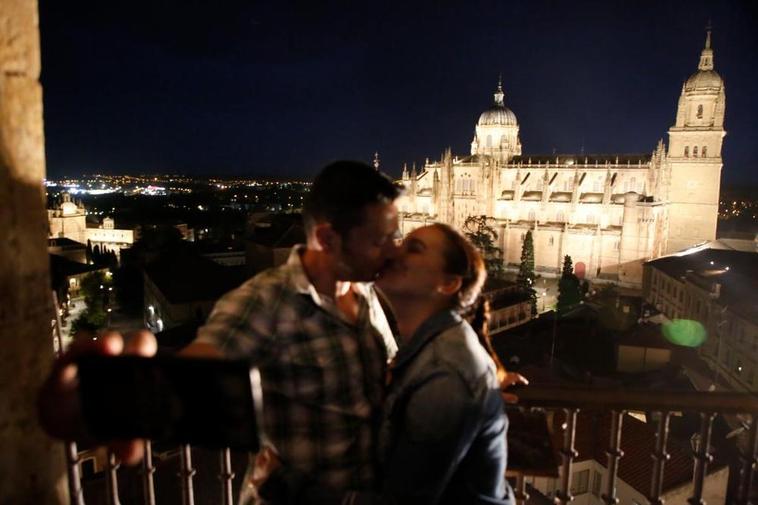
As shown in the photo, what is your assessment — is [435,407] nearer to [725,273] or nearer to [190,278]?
[190,278]

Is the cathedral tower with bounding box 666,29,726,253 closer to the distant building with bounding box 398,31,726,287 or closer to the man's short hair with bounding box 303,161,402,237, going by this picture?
the distant building with bounding box 398,31,726,287

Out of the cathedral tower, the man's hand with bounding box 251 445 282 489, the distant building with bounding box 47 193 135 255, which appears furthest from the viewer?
the distant building with bounding box 47 193 135 255

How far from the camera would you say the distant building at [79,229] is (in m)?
42.5

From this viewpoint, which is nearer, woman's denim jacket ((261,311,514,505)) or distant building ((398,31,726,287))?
woman's denim jacket ((261,311,514,505))

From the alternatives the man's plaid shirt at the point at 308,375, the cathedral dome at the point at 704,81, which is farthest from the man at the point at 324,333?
the cathedral dome at the point at 704,81

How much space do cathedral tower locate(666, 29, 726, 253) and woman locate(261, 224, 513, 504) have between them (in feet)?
155

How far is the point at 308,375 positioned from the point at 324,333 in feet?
0.48

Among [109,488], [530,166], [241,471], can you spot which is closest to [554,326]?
[241,471]

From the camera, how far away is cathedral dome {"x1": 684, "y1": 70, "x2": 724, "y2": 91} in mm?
41000

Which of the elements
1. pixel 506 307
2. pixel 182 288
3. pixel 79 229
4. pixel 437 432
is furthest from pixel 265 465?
pixel 79 229

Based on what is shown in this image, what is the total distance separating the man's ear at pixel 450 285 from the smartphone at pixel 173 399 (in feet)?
3.17

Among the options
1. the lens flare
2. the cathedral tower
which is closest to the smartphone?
the lens flare

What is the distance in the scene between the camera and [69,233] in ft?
143

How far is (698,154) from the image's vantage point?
42188 mm
